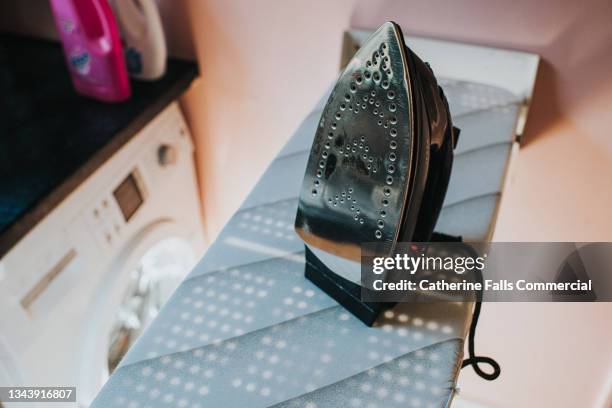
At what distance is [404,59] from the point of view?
437 mm

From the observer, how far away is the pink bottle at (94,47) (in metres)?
0.91

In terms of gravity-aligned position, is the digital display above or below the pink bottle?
below

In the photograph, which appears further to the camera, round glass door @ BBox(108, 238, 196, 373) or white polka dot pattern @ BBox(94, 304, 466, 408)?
round glass door @ BBox(108, 238, 196, 373)

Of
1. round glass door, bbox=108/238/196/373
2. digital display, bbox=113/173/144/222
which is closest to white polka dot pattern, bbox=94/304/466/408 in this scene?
digital display, bbox=113/173/144/222

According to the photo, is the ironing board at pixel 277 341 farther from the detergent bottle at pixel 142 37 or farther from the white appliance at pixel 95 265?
the detergent bottle at pixel 142 37

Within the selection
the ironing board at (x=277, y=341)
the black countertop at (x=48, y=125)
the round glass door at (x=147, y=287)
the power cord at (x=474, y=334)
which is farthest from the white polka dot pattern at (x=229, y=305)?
the round glass door at (x=147, y=287)

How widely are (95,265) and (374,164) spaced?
2.11 ft

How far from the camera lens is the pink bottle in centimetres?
91

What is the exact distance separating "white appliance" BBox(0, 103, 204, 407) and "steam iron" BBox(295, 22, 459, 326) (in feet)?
1.57

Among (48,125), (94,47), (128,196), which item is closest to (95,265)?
(128,196)

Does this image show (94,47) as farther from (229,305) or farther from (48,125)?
(229,305)

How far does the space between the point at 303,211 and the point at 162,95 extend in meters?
0.59

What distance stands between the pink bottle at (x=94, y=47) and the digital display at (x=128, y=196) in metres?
0.17

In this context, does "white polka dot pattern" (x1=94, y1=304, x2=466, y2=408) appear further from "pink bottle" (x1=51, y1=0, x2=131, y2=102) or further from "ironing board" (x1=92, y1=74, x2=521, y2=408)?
"pink bottle" (x1=51, y1=0, x2=131, y2=102)
